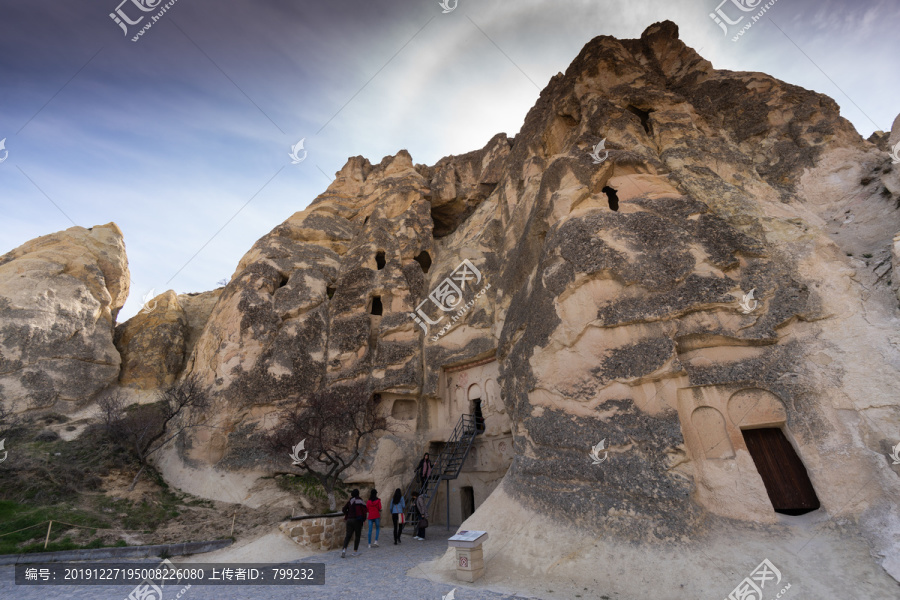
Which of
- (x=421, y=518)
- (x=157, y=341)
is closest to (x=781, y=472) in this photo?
(x=421, y=518)

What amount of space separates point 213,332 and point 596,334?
50.1 feet

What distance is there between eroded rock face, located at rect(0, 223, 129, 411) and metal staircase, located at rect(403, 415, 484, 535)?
13798mm

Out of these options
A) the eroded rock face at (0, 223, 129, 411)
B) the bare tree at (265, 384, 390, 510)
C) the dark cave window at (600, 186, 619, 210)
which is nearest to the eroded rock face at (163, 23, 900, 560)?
the dark cave window at (600, 186, 619, 210)

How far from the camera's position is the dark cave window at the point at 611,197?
10.6 m

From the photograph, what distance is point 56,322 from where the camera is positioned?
1734 cm

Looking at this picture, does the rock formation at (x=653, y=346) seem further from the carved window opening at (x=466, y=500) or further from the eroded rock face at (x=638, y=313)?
the carved window opening at (x=466, y=500)

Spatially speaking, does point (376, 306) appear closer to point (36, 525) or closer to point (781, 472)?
point (36, 525)

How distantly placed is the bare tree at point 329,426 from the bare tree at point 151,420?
3.28 meters

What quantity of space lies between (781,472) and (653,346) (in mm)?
2743

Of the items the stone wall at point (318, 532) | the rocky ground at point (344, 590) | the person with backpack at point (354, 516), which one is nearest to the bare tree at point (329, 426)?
the stone wall at point (318, 532)

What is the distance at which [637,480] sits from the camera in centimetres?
709

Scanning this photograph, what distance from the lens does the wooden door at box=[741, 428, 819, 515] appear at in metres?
6.84

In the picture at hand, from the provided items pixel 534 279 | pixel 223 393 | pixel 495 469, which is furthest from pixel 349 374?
pixel 534 279

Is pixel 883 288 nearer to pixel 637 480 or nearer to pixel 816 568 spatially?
pixel 816 568
